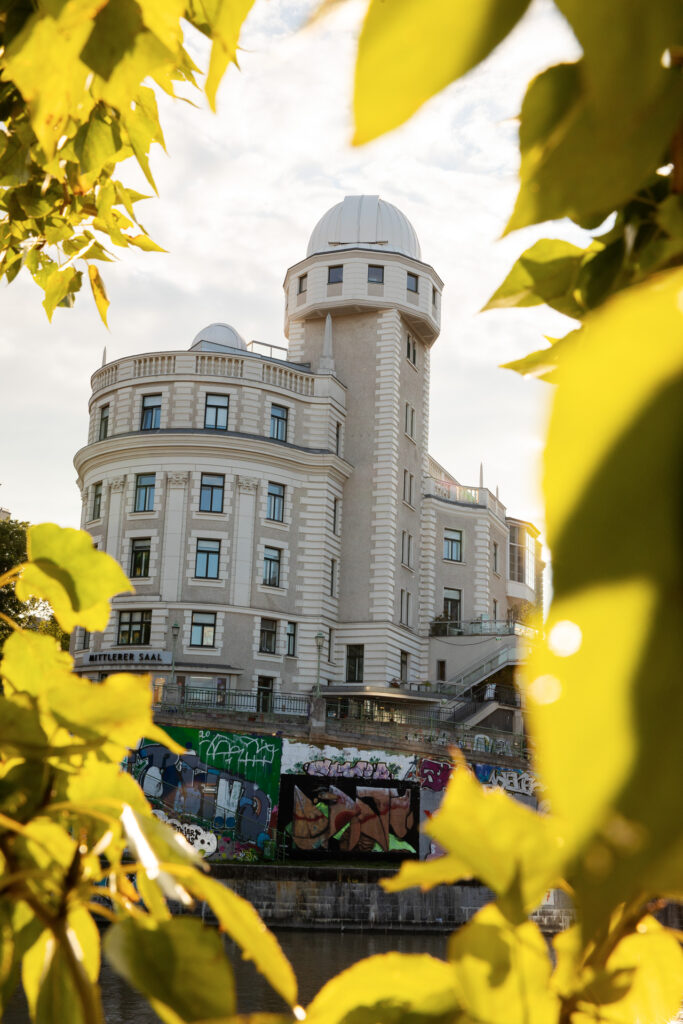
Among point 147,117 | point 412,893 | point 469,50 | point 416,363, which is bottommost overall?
point 412,893

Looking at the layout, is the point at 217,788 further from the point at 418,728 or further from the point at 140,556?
the point at 140,556

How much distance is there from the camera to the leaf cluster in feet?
1.28

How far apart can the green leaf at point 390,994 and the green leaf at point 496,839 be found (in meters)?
0.06

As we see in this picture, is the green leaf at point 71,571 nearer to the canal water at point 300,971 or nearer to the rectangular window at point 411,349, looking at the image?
the canal water at point 300,971

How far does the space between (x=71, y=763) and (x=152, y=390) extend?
1138 inches

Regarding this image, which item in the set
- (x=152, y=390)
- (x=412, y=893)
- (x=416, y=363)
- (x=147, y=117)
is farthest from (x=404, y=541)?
(x=147, y=117)

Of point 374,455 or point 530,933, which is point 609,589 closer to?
point 530,933

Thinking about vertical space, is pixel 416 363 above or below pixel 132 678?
above

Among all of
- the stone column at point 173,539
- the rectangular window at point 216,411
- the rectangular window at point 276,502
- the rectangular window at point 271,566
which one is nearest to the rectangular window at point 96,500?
the stone column at point 173,539

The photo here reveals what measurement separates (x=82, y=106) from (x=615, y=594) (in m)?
0.70

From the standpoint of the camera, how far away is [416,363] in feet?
112

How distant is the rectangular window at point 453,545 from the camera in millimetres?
34625

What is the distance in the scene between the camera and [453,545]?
34.9 metres

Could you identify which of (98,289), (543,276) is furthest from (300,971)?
(543,276)
